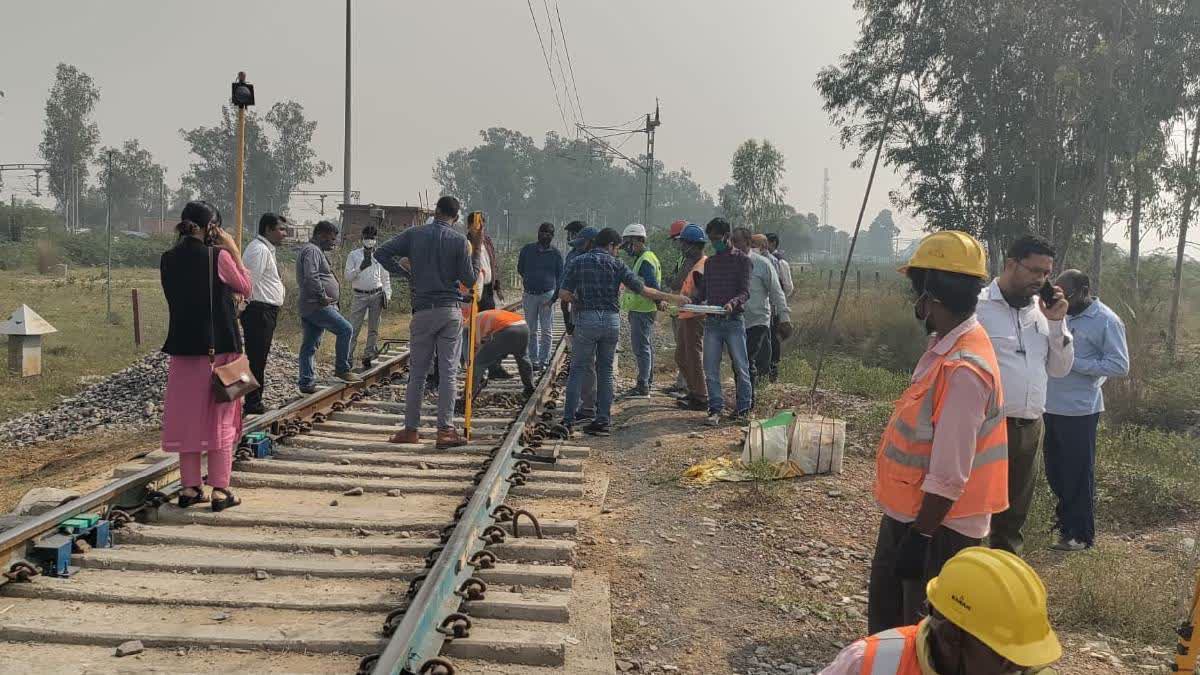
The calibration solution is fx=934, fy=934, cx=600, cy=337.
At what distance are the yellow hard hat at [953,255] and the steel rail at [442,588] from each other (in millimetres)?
2206

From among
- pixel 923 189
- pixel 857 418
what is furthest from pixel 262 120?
pixel 857 418

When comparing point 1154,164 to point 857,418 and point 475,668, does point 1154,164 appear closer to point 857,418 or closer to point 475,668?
point 857,418

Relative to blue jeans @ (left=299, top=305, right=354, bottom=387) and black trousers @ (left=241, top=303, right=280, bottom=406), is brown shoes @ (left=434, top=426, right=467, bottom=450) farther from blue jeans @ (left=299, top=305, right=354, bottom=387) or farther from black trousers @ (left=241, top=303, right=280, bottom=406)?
blue jeans @ (left=299, top=305, right=354, bottom=387)

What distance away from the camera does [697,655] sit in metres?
3.96

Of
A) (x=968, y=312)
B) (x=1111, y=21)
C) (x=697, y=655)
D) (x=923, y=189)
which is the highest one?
(x=1111, y=21)

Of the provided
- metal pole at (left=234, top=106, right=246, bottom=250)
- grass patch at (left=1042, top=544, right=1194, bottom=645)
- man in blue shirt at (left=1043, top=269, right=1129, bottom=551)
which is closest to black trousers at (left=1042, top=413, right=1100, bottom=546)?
man in blue shirt at (left=1043, top=269, right=1129, bottom=551)

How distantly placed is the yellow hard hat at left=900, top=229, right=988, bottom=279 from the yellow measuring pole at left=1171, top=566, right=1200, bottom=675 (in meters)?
1.39

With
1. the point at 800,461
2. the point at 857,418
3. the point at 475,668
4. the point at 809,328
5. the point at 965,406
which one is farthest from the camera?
the point at 809,328

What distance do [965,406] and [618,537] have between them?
2.98 m

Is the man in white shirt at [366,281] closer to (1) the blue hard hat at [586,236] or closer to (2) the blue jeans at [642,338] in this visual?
(1) the blue hard hat at [586,236]

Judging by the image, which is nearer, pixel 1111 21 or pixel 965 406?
pixel 965 406

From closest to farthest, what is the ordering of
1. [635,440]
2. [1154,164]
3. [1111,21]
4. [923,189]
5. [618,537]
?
[618,537]
[635,440]
[1111,21]
[1154,164]
[923,189]

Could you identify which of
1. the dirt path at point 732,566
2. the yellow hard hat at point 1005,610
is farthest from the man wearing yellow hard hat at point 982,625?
the dirt path at point 732,566

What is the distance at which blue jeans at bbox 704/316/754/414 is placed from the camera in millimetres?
8727
